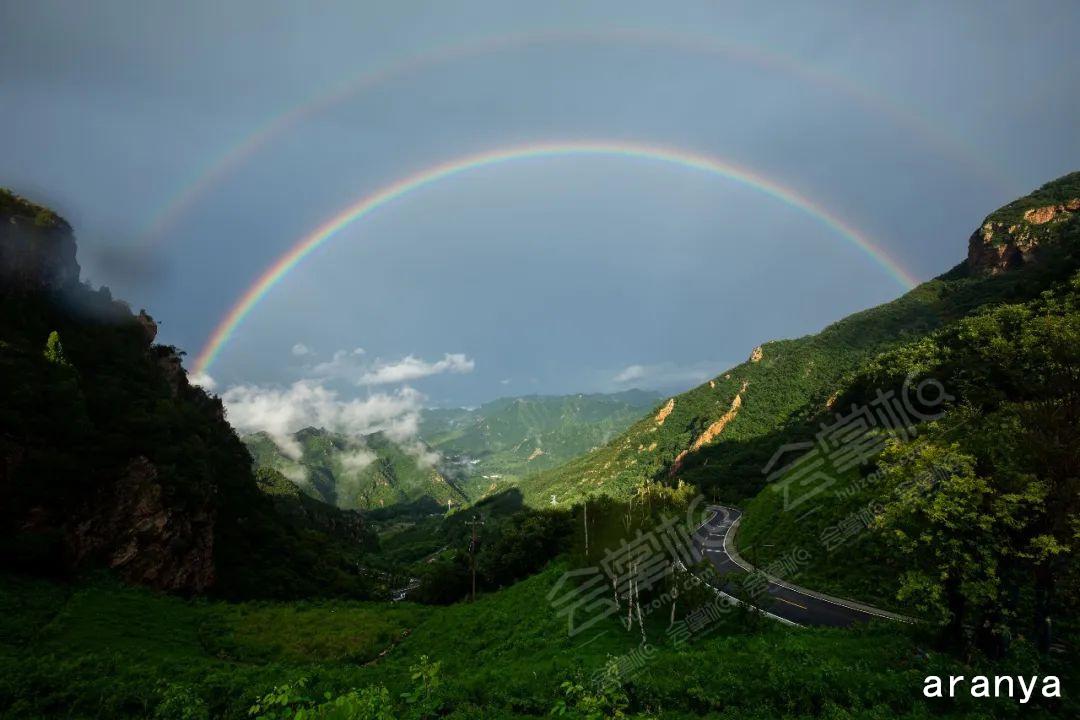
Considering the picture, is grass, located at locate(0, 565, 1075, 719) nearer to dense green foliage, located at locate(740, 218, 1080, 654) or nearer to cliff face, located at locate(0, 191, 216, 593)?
dense green foliage, located at locate(740, 218, 1080, 654)

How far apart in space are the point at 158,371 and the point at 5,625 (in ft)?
198

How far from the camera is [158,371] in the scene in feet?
264

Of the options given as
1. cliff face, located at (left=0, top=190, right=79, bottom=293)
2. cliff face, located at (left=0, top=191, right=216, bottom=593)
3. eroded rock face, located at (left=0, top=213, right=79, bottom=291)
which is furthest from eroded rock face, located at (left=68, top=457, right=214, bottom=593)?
cliff face, located at (left=0, top=190, right=79, bottom=293)

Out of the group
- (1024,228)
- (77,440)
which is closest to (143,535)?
(77,440)

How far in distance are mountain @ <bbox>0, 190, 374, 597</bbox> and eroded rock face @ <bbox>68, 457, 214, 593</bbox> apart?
0.12m

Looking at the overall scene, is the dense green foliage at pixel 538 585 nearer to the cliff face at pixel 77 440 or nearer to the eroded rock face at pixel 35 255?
the cliff face at pixel 77 440

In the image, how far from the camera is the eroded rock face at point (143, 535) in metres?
47.6

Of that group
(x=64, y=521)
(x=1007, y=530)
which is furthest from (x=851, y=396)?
(x=64, y=521)

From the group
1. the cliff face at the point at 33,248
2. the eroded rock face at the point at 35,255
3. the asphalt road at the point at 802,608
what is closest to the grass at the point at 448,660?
the asphalt road at the point at 802,608

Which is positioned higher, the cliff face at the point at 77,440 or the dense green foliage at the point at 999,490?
the cliff face at the point at 77,440

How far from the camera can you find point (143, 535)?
51.3 m

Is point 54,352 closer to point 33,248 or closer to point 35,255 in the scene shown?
point 35,255

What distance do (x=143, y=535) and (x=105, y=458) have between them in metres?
9.67

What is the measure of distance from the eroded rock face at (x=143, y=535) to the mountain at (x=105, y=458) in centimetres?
12
